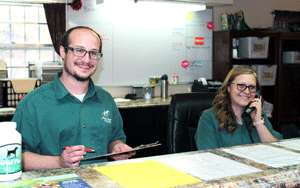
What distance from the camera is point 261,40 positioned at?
4648mm

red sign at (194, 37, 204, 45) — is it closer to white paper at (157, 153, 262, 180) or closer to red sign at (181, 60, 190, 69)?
red sign at (181, 60, 190, 69)

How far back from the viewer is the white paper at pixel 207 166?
1.19 m

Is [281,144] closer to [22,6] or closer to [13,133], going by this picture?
[13,133]

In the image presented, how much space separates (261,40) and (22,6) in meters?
3.12

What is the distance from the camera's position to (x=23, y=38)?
4.35 metres

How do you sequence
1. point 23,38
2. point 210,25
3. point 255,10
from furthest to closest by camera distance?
point 255,10, point 210,25, point 23,38

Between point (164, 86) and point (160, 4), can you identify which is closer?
point (160, 4)

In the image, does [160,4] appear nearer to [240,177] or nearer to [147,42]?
[147,42]

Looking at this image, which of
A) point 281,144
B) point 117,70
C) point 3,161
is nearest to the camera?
point 3,161

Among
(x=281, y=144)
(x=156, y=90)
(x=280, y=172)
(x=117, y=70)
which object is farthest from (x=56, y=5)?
(x=280, y=172)

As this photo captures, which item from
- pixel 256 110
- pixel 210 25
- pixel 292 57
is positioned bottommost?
pixel 256 110

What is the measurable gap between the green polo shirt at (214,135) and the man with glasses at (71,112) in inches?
20.4

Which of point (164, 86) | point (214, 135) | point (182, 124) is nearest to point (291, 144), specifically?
point (214, 135)

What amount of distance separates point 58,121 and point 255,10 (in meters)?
4.25
